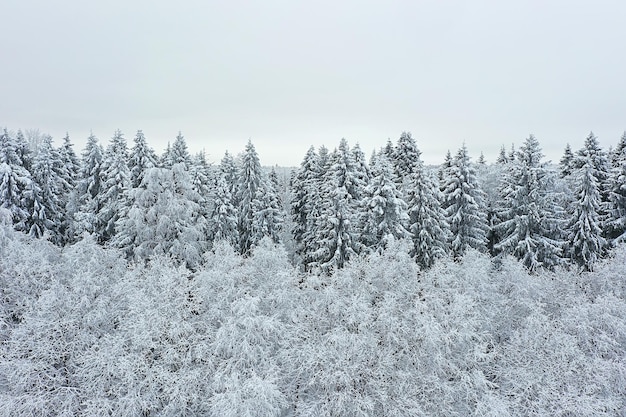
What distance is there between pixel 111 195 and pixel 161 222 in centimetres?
942

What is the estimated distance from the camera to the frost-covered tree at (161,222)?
28.9m

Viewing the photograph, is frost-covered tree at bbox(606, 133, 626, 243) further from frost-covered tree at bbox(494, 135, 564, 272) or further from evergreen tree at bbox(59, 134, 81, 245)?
evergreen tree at bbox(59, 134, 81, 245)

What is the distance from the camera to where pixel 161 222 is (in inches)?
1137

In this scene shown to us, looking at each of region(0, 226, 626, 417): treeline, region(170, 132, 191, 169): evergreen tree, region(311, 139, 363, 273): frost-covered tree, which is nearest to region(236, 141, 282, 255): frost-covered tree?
region(311, 139, 363, 273): frost-covered tree

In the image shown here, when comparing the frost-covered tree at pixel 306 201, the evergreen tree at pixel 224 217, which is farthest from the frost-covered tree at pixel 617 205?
the evergreen tree at pixel 224 217

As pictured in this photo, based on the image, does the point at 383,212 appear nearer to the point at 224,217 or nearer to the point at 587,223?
the point at 224,217

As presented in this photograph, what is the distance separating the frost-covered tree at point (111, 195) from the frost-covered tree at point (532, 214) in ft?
105

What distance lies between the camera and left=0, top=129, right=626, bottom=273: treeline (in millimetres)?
30578

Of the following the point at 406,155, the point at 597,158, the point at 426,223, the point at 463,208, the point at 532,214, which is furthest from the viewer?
the point at 406,155

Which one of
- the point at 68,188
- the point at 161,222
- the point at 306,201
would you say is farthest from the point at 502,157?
the point at 68,188

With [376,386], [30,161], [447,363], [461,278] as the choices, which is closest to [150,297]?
[376,386]

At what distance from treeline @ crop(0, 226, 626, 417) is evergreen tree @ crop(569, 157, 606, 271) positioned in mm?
15185

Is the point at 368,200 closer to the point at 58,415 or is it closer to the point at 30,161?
the point at 58,415

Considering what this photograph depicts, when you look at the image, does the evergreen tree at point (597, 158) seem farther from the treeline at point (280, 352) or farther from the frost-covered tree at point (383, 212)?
the treeline at point (280, 352)
